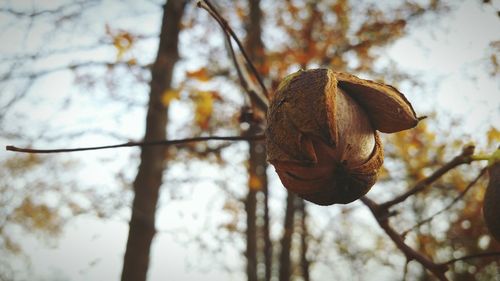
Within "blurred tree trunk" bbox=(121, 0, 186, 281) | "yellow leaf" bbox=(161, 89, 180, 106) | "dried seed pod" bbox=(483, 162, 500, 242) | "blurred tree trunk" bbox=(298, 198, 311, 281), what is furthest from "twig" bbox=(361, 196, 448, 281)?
"blurred tree trunk" bbox=(298, 198, 311, 281)

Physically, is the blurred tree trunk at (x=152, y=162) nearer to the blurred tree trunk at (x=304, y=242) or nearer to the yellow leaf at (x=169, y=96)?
the yellow leaf at (x=169, y=96)

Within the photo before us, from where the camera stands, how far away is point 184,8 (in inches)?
190

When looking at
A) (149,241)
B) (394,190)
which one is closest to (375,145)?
(149,241)

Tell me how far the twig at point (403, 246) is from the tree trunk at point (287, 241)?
5.03m

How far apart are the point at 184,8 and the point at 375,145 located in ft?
15.0

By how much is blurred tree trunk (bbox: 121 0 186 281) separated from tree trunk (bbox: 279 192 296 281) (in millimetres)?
3089

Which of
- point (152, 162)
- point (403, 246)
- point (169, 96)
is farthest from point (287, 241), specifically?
point (403, 246)

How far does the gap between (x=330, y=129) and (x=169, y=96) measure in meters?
3.98

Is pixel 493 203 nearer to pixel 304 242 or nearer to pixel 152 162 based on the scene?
pixel 152 162

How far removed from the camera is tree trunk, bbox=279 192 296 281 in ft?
21.2

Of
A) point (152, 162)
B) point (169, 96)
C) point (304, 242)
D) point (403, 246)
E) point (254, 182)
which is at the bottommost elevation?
point (403, 246)

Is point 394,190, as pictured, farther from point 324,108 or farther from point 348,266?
point 324,108

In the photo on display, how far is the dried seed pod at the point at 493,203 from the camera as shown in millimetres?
1006

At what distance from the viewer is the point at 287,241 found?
666 centimetres
